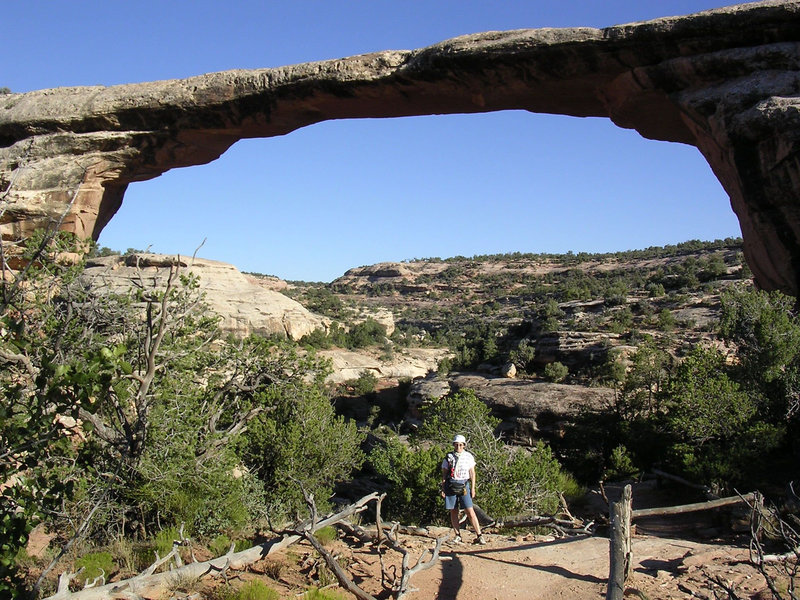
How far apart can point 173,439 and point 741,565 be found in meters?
6.20

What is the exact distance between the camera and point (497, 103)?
10.1 metres

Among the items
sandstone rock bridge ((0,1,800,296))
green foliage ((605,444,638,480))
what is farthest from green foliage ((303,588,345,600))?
green foliage ((605,444,638,480))

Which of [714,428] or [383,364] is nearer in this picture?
[714,428]

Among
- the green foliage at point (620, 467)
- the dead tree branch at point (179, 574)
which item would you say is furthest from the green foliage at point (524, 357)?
the dead tree branch at point (179, 574)

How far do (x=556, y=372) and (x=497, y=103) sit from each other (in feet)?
34.7

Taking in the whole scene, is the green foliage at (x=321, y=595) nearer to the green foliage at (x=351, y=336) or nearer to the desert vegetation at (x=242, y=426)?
the desert vegetation at (x=242, y=426)

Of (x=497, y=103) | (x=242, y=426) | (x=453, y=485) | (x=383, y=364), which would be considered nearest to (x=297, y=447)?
(x=242, y=426)

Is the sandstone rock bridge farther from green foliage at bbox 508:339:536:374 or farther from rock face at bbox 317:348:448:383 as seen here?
rock face at bbox 317:348:448:383

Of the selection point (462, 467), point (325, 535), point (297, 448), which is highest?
point (462, 467)

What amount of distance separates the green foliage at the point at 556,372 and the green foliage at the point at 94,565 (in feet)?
49.4

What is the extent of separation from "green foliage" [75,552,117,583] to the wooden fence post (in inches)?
164

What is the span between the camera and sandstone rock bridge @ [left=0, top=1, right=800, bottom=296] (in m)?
8.12

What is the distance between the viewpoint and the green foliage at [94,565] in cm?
490

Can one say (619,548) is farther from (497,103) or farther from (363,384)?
(363,384)
